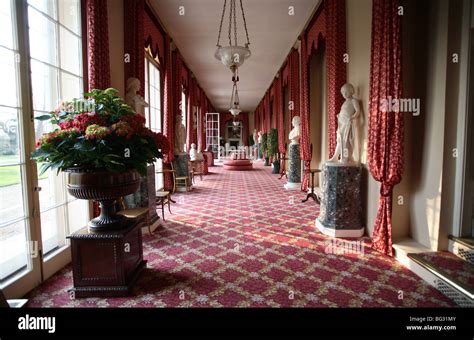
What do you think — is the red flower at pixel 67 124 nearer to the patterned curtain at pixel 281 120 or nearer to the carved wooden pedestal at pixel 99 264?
the carved wooden pedestal at pixel 99 264

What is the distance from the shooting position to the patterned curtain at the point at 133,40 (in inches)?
186

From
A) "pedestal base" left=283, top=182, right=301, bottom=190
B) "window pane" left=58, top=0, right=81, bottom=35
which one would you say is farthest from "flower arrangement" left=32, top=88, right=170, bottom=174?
"pedestal base" left=283, top=182, right=301, bottom=190

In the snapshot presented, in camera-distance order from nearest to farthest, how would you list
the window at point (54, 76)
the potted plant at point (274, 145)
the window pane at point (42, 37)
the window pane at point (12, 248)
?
the window pane at point (12, 248)
the window pane at point (42, 37)
the window at point (54, 76)
the potted plant at point (274, 145)

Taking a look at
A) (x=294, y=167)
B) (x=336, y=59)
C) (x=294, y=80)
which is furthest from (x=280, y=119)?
(x=336, y=59)

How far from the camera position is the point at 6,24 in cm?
258

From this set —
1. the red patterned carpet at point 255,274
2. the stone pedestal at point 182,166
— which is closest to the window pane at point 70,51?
the red patterned carpet at point 255,274

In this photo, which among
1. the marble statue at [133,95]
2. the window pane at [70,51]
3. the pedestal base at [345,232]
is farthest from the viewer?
the marble statue at [133,95]

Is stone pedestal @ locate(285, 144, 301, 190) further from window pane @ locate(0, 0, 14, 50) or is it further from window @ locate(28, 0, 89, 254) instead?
window pane @ locate(0, 0, 14, 50)

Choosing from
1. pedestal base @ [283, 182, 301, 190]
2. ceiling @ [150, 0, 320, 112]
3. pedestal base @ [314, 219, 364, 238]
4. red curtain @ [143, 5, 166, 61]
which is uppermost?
ceiling @ [150, 0, 320, 112]

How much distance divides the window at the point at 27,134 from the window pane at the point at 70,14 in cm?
1

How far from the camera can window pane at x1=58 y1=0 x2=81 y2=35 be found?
340 cm

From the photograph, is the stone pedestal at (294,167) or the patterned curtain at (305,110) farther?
the stone pedestal at (294,167)
